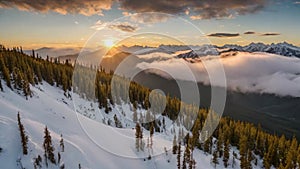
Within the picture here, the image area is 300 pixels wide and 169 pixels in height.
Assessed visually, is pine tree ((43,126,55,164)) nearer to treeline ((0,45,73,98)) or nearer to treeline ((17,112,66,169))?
treeline ((17,112,66,169))

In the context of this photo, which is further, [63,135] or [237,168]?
[237,168]

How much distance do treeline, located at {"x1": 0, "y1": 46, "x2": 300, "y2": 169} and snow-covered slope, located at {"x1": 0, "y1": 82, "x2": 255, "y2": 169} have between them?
9.13m

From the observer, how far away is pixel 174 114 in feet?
480

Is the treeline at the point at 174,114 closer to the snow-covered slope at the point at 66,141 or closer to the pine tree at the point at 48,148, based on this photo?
the snow-covered slope at the point at 66,141

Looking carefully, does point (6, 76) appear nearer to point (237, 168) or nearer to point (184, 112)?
point (237, 168)

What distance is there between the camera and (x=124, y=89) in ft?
506

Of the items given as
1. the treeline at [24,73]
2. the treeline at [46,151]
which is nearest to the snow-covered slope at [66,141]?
the treeline at [46,151]

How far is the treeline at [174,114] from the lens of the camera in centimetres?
9894

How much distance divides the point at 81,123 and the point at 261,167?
81158mm

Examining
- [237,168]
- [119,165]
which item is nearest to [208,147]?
[237,168]

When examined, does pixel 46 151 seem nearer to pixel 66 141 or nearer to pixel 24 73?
pixel 66 141

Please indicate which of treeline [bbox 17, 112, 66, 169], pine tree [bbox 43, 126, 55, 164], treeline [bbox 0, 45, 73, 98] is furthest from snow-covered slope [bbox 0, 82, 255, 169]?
treeline [bbox 0, 45, 73, 98]

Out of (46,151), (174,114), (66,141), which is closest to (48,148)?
(46,151)

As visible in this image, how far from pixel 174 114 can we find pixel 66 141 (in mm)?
98660
